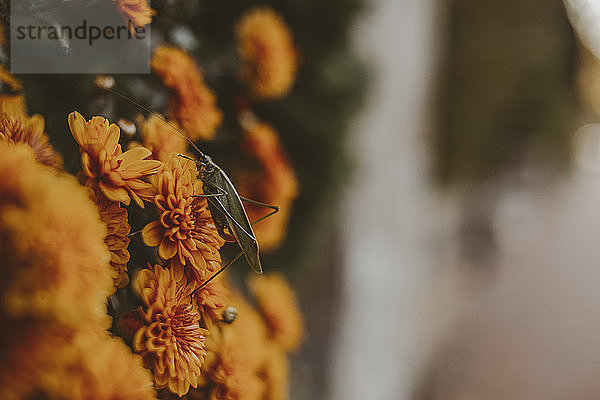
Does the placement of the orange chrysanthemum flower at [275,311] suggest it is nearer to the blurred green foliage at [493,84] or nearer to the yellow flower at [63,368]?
the yellow flower at [63,368]

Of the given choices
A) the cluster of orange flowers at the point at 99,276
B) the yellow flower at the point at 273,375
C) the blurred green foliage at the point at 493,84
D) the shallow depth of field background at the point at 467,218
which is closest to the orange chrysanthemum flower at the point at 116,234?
the cluster of orange flowers at the point at 99,276

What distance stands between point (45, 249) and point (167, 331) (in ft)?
0.19

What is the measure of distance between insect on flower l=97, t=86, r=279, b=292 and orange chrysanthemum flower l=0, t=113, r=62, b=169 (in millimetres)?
35

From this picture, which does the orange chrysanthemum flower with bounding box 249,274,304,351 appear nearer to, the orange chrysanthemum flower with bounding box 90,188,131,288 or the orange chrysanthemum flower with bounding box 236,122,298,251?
the orange chrysanthemum flower with bounding box 236,122,298,251

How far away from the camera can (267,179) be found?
0.40 metres

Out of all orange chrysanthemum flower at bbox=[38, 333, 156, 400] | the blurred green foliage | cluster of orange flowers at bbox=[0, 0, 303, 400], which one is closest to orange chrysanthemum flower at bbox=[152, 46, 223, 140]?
cluster of orange flowers at bbox=[0, 0, 303, 400]

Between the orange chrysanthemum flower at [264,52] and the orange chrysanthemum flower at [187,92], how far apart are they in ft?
0.30

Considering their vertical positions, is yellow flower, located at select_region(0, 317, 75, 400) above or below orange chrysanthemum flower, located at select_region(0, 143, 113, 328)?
below

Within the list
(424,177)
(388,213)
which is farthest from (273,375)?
(424,177)

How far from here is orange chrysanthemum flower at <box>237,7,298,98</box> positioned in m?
0.39

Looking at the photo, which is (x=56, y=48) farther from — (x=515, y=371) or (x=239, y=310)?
(x=515, y=371)

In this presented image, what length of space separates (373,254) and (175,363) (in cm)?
64

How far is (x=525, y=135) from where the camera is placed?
1.23 m

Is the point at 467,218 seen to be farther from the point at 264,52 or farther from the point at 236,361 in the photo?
the point at 236,361
